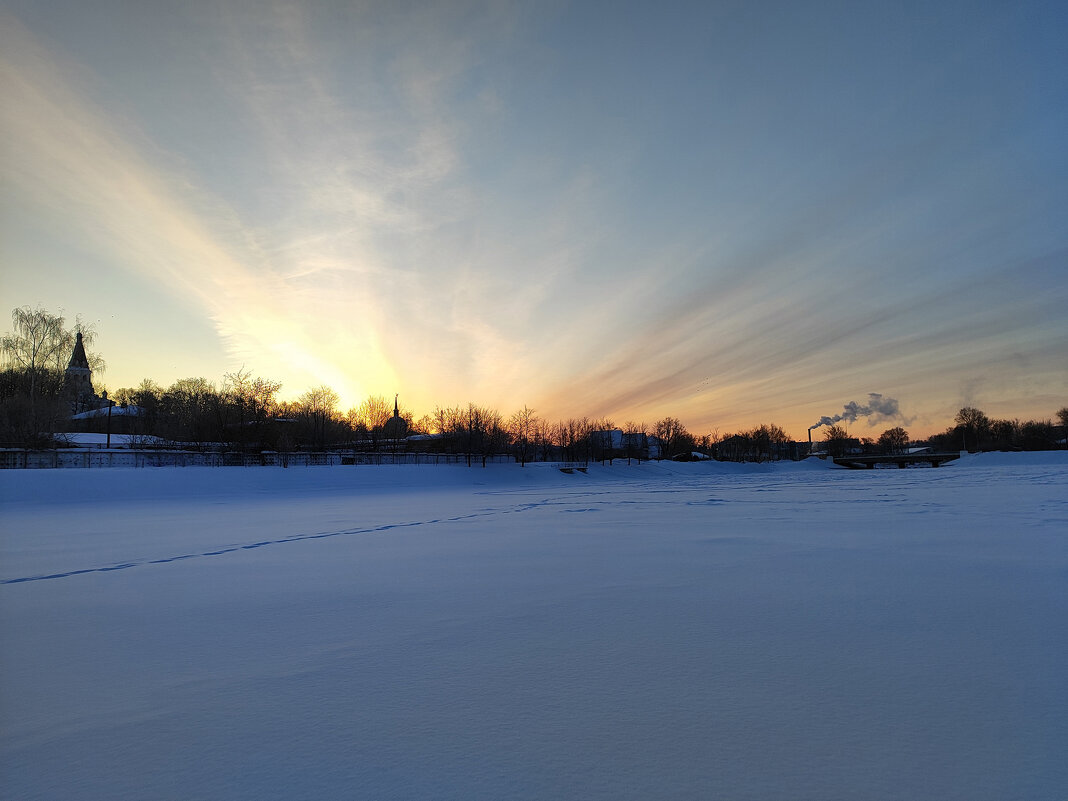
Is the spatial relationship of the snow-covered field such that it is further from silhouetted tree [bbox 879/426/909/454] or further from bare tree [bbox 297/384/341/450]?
silhouetted tree [bbox 879/426/909/454]

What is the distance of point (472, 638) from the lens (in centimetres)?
425

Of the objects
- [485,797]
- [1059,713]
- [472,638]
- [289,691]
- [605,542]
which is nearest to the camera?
[485,797]

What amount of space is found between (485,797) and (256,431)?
178ft

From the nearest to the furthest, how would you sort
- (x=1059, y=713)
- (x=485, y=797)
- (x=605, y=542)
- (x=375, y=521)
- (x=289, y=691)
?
(x=485, y=797)
(x=1059, y=713)
(x=289, y=691)
(x=605, y=542)
(x=375, y=521)

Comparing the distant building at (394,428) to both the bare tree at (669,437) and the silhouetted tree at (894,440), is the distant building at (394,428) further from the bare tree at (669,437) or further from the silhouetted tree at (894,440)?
the silhouetted tree at (894,440)

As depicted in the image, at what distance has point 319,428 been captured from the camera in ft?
251

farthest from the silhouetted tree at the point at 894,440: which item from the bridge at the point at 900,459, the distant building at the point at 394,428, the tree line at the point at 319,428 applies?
the distant building at the point at 394,428

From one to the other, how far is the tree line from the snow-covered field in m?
42.9

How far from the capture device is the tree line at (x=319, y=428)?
41094 millimetres

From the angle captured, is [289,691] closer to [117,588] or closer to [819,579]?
[117,588]

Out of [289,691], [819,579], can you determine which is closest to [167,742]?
[289,691]

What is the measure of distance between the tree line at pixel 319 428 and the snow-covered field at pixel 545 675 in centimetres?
4294

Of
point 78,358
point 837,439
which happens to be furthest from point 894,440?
point 78,358

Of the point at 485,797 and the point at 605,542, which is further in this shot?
the point at 605,542
